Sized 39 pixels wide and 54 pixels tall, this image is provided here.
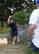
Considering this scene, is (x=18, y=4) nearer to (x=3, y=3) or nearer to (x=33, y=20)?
(x=3, y=3)

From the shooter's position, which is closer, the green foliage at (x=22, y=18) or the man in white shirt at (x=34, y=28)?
the man in white shirt at (x=34, y=28)

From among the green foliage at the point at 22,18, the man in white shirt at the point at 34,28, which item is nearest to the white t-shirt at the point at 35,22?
the man in white shirt at the point at 34,28

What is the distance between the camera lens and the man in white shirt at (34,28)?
404cm

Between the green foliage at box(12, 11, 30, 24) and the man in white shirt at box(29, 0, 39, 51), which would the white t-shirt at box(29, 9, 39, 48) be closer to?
the man in white shirt at box(29, 0, 39, 51)

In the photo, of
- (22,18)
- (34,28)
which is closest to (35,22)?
(34,28)

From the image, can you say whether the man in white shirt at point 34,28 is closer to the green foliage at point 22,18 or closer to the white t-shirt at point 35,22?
the white t-shirt at point 35,22

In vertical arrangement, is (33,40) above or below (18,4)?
above

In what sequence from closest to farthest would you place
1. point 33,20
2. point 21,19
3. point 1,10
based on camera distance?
point 33,20 → point 21,19 → point 1,10

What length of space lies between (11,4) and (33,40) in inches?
736

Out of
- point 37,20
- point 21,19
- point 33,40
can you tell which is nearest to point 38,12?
point 37,20

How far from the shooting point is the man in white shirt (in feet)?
13.3

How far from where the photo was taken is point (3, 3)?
22.8 metres

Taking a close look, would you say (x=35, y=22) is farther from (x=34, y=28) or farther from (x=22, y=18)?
(x=22, y=18)

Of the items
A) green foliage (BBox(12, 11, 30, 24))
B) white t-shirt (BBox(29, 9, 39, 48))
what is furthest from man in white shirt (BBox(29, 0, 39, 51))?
green foliage (BBox(12, 11, 30, 24))
